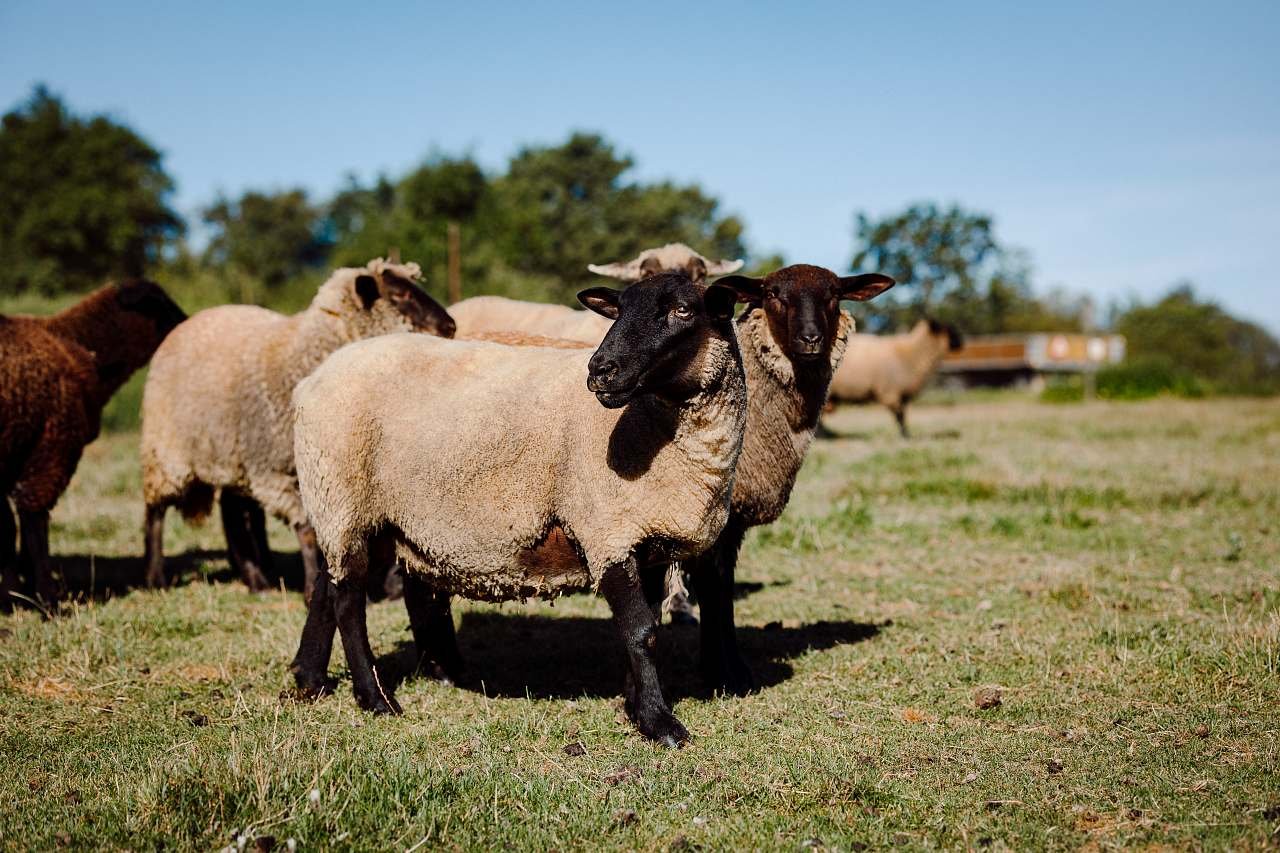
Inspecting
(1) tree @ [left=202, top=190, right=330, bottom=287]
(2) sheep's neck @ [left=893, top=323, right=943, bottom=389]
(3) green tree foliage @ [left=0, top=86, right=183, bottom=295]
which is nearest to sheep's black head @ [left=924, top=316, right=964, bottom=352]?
(2) sheep's neck @ [left=893, top=323, right=943, bottom=389]

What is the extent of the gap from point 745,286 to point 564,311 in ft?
11.8

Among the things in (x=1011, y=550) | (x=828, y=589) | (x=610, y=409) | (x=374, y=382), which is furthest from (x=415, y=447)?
(x=1011, y=550)

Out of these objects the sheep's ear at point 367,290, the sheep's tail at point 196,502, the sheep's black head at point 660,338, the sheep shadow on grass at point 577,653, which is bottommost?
the sheep shadow on grass at point 577,653

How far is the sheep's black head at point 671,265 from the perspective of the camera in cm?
964

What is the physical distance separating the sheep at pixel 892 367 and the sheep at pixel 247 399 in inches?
602

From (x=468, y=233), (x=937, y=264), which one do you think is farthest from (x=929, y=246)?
(x=468, y=233)

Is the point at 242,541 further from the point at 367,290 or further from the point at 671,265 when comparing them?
the point at 671,265

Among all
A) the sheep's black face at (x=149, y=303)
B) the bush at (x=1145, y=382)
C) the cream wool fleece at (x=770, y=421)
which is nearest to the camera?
the cream wool fleece at (x=770, y=421)

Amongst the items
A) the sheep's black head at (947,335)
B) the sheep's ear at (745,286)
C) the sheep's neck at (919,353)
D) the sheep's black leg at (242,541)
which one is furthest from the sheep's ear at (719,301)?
the sheep's black head at (947,335)

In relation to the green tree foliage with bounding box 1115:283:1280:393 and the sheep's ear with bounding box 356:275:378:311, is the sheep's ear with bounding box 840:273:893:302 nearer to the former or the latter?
the sheep's ear with bounding box 356:275:378:311

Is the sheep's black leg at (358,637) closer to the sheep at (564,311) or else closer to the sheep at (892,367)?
the sheep at (564,311)

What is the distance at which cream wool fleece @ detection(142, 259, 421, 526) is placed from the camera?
26.9ft

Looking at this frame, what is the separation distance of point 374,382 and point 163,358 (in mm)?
4412

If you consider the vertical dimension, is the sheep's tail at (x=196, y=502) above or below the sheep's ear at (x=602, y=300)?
below
